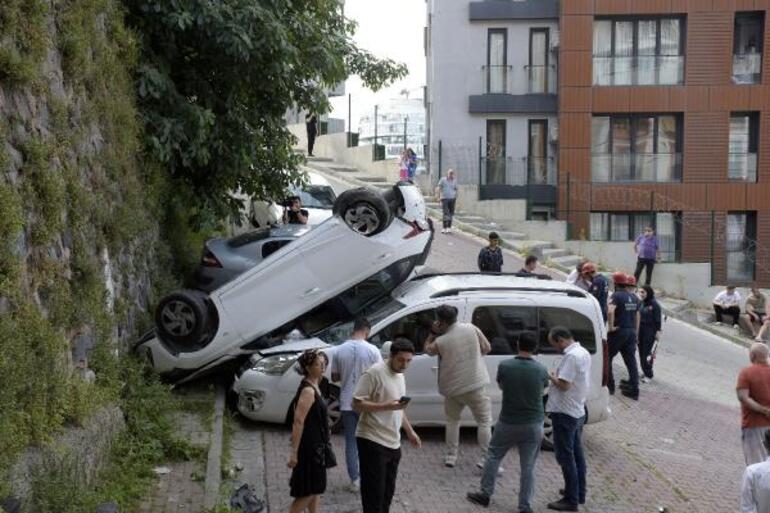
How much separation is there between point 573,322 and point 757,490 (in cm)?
462

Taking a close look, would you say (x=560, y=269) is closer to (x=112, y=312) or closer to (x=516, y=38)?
(x=516, y=38)

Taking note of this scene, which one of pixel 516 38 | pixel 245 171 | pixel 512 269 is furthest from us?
pixel 516 38

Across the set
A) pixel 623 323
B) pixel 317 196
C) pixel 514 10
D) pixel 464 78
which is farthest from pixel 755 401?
pixel 514 10

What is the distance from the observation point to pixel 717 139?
30.4m

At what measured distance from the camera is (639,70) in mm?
30688

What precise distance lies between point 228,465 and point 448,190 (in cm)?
1735

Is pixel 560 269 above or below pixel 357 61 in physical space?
below

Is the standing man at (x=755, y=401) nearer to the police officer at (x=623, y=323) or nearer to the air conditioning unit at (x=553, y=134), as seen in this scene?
the police officer at (x=623, y=323)

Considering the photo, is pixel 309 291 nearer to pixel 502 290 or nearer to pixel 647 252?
pixel 502 290

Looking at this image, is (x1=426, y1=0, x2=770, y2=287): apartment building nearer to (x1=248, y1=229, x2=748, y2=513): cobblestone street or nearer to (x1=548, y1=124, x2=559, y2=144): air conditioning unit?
(x1=548, y1=124, x2=559, y2=144): air conditioning unit

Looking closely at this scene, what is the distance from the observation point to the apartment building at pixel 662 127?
3019 cm

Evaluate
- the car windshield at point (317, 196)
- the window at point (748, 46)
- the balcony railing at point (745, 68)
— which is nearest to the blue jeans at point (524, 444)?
the car windshield at point (317, 196)

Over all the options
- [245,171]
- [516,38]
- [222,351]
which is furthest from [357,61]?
[516,38]

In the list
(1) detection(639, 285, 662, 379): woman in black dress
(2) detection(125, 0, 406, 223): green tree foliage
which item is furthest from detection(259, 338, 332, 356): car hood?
(1) detection(639, 285, 662, 379): woman in black dress
